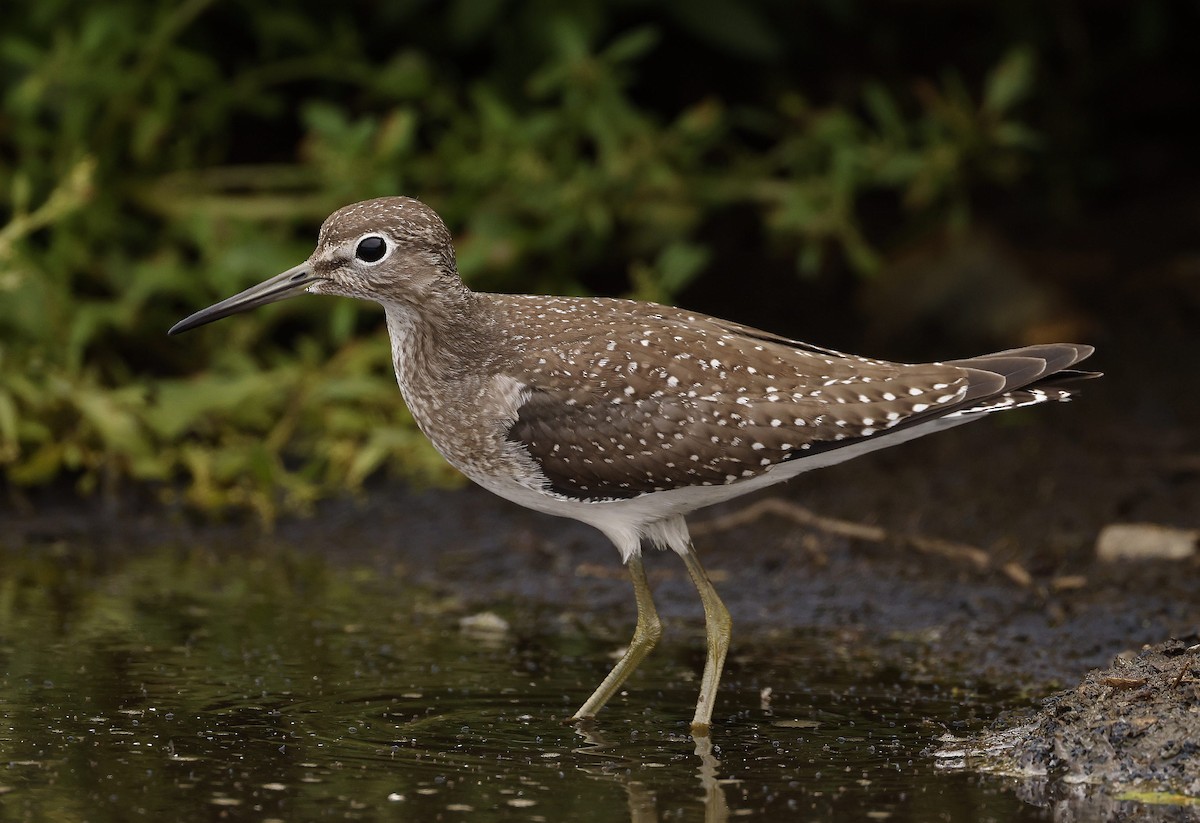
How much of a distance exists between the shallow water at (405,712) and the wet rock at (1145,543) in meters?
1.38

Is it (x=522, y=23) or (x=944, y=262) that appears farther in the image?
(x=944, y=262)

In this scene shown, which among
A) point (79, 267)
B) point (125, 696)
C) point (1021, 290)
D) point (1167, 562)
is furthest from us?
point (1021, 290)

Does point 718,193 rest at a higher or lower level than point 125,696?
higher

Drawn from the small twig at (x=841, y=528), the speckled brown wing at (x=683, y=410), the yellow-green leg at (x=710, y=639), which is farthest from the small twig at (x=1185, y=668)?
the small twig at (x=841, y=528)

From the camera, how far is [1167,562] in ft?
25.8

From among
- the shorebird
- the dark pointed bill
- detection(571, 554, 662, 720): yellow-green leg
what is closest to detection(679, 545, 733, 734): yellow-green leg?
the shorebird

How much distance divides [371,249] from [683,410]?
4.39ft

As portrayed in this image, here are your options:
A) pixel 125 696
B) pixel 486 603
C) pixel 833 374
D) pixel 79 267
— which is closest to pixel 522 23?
Answer: pixel 79 267

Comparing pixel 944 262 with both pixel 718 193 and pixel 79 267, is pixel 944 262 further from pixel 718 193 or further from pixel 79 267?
pixel 79 267

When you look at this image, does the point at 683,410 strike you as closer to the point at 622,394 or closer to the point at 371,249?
the point at 622,394

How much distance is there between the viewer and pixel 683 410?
6.30 metres

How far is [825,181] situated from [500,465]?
4456 millimetres

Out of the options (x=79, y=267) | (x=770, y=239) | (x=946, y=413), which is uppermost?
(x=770, y=239)

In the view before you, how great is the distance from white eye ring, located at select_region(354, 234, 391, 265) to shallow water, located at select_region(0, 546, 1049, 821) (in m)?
1.65
